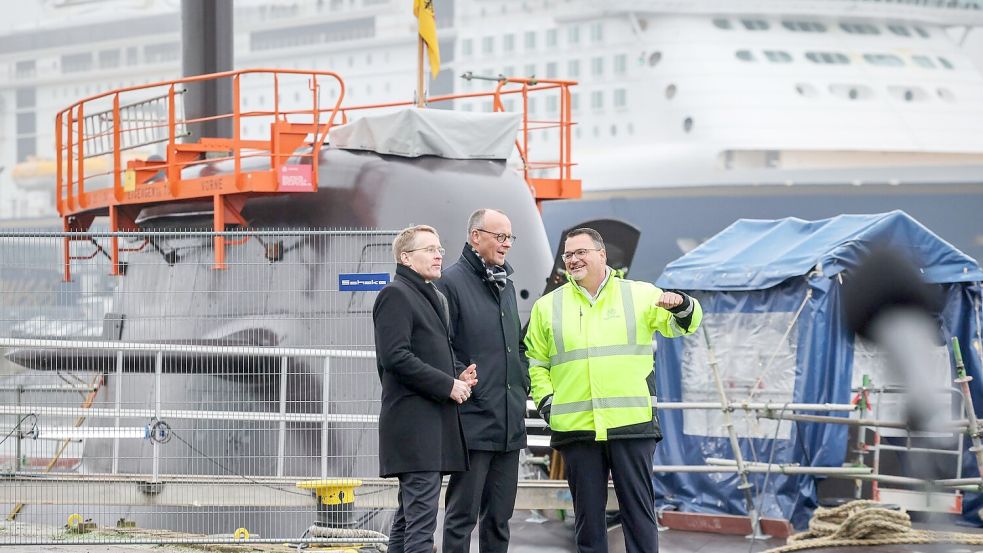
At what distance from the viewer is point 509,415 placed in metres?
5.74

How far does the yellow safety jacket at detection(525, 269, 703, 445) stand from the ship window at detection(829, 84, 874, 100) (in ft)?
127

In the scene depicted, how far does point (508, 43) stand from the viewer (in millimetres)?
49469

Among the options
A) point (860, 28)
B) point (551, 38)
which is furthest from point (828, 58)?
point (551, 38)

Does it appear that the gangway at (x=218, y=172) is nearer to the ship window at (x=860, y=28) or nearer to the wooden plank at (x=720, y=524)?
the wooden plank at (x=720, y=524)

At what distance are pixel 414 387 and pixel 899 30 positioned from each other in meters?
44.3

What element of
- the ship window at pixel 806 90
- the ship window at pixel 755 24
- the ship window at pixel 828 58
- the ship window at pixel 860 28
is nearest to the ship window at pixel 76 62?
the ship window at pixel 755 24

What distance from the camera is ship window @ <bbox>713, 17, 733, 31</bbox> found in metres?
43.6

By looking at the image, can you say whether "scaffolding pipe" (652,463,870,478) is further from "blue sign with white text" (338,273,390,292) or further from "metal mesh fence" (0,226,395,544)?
"blue sign with white text" (338,273,390,292)

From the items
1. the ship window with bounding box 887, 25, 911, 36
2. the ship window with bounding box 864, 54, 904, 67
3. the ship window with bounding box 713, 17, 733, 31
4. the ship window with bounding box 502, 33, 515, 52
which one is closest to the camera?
the ship window with bounding box 713, 17, 733, 31

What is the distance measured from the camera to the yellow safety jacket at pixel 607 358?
225 inches

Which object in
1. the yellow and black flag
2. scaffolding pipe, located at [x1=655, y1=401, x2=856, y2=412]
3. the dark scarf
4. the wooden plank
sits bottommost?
the wooden plank

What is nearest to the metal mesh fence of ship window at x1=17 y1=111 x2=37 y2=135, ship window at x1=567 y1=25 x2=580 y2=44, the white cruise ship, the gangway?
the gangway

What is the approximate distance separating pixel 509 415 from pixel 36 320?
127 inches

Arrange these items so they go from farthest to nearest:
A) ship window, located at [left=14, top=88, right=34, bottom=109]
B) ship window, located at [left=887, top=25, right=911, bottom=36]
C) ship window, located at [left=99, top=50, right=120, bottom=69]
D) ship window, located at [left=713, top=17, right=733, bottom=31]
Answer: ship window, located at [left=14, top=88, right=34, bottom=109]
ship window, located at [left=99, top=50, right=120, bottom=69]
ship window, located at [left=887, top=25, right=911, bottom=36]
ship window, located at [left=713, top=17, right=733, bottom=31]
